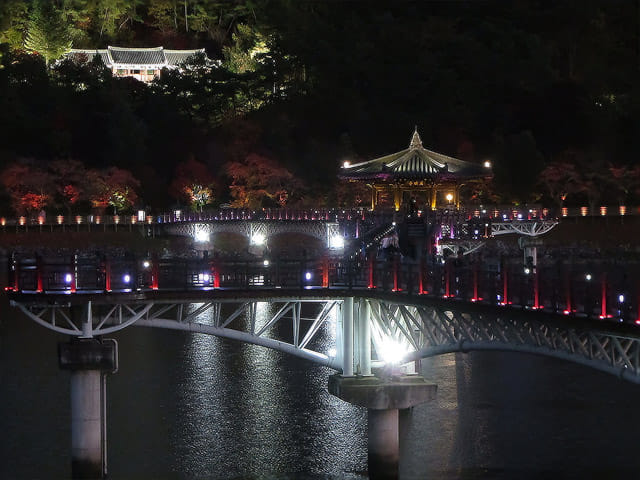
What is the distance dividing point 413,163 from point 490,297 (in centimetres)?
5693

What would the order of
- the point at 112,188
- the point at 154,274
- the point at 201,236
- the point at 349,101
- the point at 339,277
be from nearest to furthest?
1. the point at 154,274
2. the point at 339,277
3. the point at 201,236
4. the point at 112,188
5. the point at 349,101

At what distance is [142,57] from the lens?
551 feet

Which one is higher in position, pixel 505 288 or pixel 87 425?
pixel 505 288

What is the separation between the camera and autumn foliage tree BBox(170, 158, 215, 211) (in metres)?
→ 124

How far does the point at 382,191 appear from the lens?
320 ft

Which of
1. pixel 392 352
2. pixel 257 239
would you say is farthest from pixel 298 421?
pixel 257 239

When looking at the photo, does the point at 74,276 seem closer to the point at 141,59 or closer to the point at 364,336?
the point at 364,336

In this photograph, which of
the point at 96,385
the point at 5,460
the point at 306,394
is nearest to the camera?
the point at 96,385

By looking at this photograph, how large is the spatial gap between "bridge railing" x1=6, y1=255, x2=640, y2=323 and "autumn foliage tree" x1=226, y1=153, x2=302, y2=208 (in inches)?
3018

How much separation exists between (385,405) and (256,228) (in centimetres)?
7351

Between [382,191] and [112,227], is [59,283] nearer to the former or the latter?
[382,191]

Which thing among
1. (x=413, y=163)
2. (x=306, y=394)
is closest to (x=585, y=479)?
(x=306, y=394)

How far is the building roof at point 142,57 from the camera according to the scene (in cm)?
16650

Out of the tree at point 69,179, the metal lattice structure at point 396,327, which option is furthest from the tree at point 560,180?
the metal lattice structure at point 396,327
